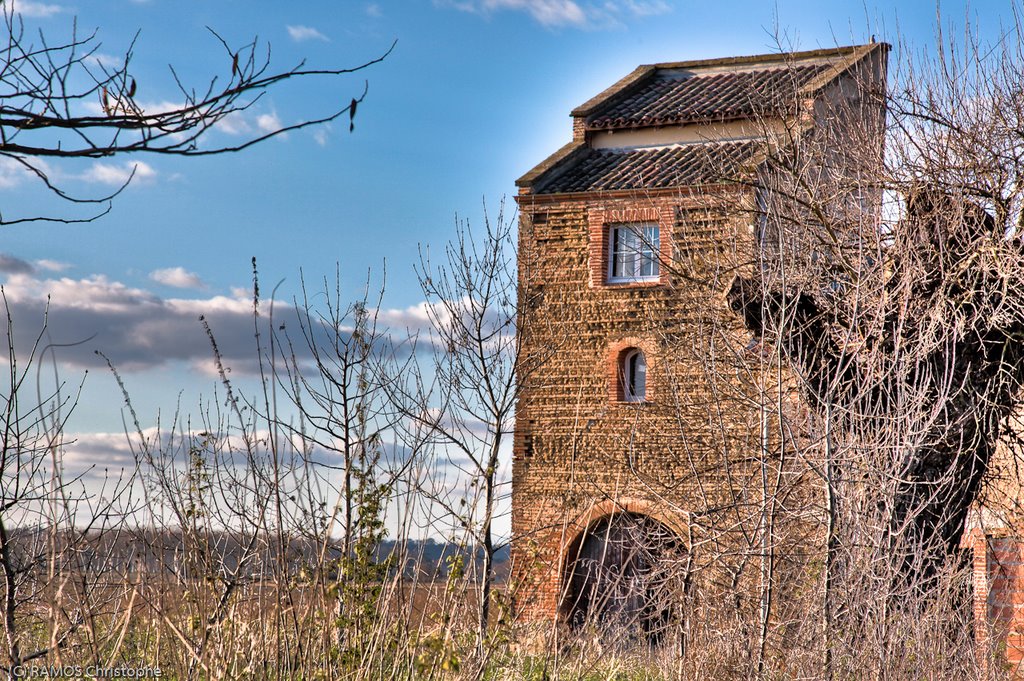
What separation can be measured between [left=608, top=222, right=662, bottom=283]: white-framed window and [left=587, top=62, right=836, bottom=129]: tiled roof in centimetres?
207

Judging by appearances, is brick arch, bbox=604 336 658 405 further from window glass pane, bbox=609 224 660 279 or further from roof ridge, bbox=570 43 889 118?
roof ridge, bbox=570 43 889 118

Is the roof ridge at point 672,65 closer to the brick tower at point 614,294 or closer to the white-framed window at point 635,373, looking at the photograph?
the brick tower at point 614,294

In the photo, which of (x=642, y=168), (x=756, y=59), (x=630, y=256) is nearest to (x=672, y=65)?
(x=756, y=59)

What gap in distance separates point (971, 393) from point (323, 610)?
6.95m

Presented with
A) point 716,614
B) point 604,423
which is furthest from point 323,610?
point 604,423

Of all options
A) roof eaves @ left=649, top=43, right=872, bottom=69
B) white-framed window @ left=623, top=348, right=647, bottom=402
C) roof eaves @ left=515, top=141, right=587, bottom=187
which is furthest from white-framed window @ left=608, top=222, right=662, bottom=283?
roof eaves @ left=649, top=43, right=872, bottom=69

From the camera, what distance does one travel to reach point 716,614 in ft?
27.1

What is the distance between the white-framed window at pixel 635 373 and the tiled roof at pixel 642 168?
2.62m

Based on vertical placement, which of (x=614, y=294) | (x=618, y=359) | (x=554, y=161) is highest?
(x=554, y=161)

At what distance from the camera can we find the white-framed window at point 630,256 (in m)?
16.5

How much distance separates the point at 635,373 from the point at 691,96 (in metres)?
5.48

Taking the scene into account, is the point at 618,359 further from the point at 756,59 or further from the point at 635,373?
the point at 756,59

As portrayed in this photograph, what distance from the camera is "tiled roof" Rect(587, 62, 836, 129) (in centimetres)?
1730

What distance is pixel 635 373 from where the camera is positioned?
16.4 meters
